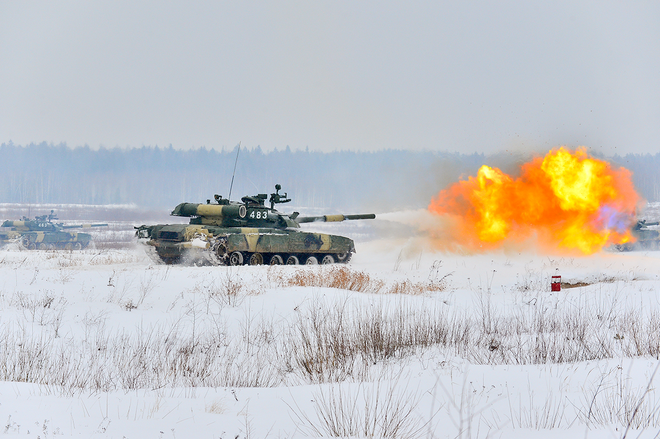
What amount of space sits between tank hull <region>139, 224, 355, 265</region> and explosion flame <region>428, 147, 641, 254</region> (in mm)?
8182

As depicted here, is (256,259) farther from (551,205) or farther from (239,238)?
(551,205)

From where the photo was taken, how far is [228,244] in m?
20.4

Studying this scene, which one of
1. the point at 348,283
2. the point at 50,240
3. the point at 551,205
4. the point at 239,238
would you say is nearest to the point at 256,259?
the point at 239,238

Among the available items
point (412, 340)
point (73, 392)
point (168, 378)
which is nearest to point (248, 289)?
point (412, 340)

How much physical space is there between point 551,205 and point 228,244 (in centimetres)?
1522

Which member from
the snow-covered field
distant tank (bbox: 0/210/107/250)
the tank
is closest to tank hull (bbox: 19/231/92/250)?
distant tank (bbox: 0/210/107/250)

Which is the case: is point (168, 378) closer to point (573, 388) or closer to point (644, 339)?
point (573, 388)

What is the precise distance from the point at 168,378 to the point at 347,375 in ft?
7.12

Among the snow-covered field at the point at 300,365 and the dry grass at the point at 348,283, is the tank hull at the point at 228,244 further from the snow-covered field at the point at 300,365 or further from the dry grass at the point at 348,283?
the snow-covered field at the point at 300,365

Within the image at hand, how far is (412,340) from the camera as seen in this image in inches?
331

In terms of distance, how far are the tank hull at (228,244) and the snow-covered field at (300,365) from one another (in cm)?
568

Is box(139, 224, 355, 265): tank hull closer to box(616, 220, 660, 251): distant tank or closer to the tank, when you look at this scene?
the tank

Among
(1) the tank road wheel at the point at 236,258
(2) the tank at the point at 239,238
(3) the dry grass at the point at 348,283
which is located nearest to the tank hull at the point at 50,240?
(2) the tank at the point at 239,238

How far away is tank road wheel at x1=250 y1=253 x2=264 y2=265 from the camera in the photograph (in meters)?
21.9
